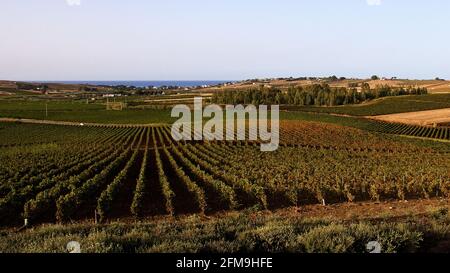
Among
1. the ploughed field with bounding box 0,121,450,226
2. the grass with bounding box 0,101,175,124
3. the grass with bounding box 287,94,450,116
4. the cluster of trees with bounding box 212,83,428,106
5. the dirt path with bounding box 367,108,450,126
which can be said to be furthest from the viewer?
the cluster of trees with bounding box 212,83,428,106

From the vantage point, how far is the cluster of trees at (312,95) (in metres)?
139

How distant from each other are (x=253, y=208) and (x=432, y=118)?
85193 millimetres

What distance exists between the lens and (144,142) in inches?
2368

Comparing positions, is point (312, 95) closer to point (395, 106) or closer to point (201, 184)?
point (395, 106)

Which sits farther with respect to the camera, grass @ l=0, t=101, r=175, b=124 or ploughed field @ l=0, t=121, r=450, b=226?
grass @ l=0, t=101, r=175, b=124

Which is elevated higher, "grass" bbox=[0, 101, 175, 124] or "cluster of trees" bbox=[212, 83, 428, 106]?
"cluster of trees" bbox=[212, 83, 428, 106]

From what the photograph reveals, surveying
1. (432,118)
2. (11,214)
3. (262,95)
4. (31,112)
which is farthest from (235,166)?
(262,95)

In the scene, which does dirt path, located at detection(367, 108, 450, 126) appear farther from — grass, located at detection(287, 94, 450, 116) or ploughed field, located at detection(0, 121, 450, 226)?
ploughed field, located at detection(0, 121, 450, 226)

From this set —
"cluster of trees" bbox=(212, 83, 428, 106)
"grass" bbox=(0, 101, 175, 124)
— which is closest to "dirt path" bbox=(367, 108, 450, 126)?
"cluster of trees" bbox=(212, 83, 428, 106)

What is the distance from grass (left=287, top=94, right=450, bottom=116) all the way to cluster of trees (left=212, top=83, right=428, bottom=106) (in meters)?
10.7

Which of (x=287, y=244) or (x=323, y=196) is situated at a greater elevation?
(x=287, y=244)

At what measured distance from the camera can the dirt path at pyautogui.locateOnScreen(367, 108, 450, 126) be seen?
9151 cm
